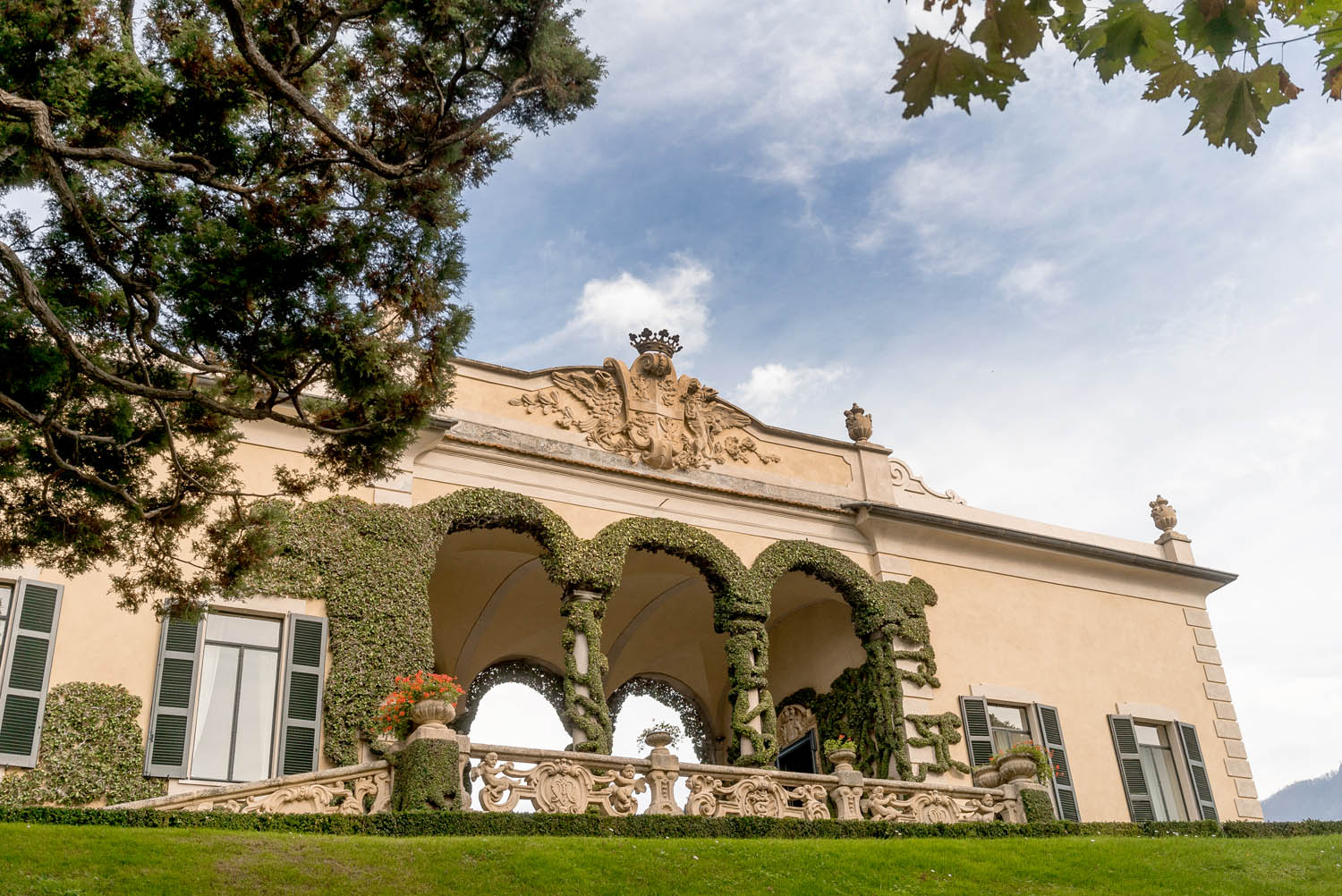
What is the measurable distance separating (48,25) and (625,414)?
1113 cm

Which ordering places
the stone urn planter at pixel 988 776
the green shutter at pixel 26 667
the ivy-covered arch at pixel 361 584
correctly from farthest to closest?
the stone urn planter at pixel 988 776
the ivy-covered arch at pixel 361 584
the green shutter at pixel 26 667

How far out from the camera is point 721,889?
35.1 feet

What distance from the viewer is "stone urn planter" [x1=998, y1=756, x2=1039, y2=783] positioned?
632 inches

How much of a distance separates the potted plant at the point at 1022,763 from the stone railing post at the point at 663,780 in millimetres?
5140

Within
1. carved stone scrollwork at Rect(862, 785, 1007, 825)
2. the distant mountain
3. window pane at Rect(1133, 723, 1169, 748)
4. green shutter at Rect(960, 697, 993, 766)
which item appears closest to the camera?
carved stone scrollwork at Rect(862, 785, 1007, 825)

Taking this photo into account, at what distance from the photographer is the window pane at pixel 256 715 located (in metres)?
13.6

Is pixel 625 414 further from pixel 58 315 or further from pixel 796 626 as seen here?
pixel 58 315

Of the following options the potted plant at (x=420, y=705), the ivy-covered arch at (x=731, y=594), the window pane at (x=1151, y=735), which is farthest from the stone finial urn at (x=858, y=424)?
the potted plant at (x=420, y=705)

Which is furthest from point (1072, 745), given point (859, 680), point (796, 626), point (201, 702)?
point (201, 702)

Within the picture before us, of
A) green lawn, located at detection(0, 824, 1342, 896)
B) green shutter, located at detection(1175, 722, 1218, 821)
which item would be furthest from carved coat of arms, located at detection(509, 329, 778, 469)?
green shutter, located at detection(1175, 722, 1218, 821)

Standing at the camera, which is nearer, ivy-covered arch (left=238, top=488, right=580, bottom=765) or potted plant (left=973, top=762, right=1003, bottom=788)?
ivy-covered arch (left=238, top=488, right=580, bottom=765)

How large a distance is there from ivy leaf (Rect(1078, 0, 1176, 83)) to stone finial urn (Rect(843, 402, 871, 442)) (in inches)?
632

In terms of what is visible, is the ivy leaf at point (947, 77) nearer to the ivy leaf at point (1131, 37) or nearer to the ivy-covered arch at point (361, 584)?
the ivy leaf at point (1131, 37)

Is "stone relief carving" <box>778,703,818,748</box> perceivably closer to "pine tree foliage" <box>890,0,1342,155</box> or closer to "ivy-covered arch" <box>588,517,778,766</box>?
"ivy-covered arch" <box>588,517,778,766</box>
